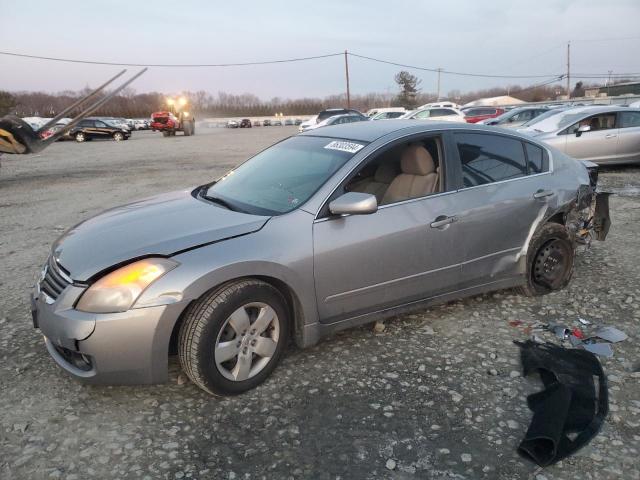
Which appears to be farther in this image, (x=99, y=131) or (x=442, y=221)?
(x=99, y=131)

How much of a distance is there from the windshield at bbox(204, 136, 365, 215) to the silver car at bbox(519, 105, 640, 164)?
8.44 meters

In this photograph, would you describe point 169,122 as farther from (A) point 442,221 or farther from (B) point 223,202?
(A) point 442,221

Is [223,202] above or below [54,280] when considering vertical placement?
above

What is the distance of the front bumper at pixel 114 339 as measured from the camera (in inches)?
102

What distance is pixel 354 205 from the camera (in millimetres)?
3002

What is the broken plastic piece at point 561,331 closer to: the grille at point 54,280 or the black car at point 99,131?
the grille at point 54,280

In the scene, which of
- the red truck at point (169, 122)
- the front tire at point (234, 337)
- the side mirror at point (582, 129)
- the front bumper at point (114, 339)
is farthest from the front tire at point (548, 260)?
the red truck at point (169, 122)

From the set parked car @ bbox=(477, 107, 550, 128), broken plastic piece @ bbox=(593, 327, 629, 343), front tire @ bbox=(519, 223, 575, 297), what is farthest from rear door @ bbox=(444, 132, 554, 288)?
parked car @ bbox=(477, 107, 550, 128)

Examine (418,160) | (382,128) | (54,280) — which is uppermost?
(382,128)

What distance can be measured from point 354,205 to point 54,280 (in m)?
1.85

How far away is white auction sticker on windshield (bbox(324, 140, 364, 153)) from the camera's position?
3464 mm

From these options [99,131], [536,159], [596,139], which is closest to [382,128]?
[536,159]

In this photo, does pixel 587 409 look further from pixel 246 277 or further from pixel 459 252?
pixel 246 277

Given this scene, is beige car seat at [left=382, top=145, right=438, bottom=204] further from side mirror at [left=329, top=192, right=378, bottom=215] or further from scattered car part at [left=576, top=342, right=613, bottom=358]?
scattered car part at [left=576, top=342, right=613, bottom=358]
